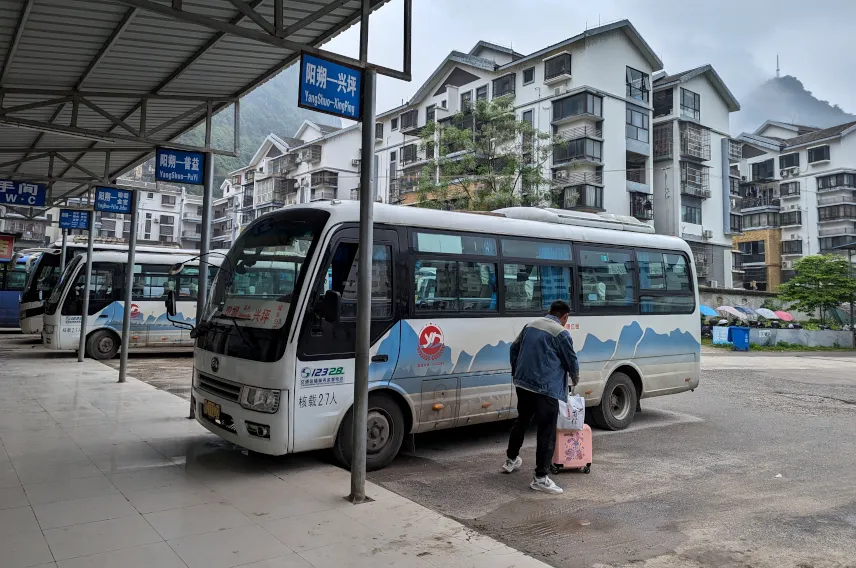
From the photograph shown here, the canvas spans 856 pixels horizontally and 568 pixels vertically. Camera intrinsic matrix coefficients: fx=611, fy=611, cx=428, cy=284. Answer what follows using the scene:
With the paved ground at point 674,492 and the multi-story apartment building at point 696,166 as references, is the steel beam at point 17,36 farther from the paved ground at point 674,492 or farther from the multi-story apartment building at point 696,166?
the multi-story apartment building at point 696,166

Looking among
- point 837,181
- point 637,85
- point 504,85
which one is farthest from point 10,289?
point 837,181

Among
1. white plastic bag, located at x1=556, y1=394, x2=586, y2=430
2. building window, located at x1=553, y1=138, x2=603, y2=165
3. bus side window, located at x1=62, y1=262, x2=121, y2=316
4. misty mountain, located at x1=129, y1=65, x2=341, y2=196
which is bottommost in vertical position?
white plastic bag, located at x1=556, y1=394, x2=586, y2=430

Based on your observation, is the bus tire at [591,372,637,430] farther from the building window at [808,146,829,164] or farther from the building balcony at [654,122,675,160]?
the building window at [808,146,829,164]

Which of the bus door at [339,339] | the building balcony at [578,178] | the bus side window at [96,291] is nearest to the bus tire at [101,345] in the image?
the bus side window at [96,291]

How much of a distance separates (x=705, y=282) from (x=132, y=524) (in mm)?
40000

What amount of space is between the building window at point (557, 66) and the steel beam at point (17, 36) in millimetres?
29163

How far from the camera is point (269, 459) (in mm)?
6293

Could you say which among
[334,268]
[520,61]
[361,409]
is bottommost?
[361,409]

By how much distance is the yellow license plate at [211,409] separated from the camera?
6020 mm

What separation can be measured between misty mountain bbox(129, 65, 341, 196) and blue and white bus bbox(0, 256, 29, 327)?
140 ft

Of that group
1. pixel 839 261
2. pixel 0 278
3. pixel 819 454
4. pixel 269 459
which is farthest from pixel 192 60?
pixel 839 261

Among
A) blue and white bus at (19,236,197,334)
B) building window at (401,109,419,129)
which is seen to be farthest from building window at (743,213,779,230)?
blue and white bus at (19,236,197,334)

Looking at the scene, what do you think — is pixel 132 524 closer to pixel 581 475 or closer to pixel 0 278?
pixel 581 475

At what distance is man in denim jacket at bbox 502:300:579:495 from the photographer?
5.67m
